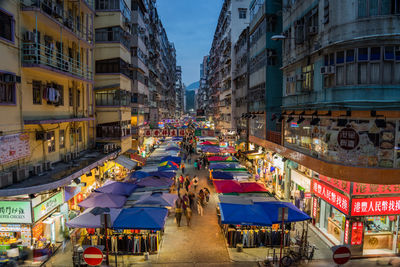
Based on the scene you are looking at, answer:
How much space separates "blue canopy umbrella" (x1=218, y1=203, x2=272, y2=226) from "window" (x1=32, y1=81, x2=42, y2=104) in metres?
12.0

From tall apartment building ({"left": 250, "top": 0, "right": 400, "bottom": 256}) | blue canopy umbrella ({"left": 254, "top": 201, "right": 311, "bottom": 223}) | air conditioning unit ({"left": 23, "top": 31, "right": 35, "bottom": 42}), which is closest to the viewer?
tall apartment building ({"left": 250, "top": 0, "right": 400, "bottom": 256})

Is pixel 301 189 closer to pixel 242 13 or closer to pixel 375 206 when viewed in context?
Result: pixel 375 206

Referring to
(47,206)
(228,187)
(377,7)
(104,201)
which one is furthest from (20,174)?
(377,7)

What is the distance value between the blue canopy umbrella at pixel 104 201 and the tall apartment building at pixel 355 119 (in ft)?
37.0

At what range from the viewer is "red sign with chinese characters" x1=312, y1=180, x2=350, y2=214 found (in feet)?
45.7

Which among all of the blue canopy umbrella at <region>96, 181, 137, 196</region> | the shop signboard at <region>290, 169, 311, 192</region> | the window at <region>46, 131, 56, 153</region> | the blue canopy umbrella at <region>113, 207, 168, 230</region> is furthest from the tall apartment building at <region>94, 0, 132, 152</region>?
the shop signboard at <region>290, 169, 311, 192</region>

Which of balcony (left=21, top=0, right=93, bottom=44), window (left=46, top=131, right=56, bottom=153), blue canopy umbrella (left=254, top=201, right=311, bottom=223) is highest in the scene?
balcony (left=21, top=0, right=93, bottom=44)

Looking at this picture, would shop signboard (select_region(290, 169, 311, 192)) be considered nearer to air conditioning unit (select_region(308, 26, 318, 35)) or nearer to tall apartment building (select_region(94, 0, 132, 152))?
air conditioning unit (select_region(308, 26, 318, 35))

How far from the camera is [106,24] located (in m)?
25.3

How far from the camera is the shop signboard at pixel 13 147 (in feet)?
41.1

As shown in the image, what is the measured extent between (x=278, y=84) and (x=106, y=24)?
17042 mm

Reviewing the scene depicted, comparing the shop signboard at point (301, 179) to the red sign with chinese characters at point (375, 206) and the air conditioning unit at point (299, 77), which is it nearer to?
the red sign with chinese characters at point (375, 206)

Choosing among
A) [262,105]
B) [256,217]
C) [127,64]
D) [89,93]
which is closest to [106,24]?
[127,64]

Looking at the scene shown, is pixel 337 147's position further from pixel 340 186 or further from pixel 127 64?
pixel 127 64
